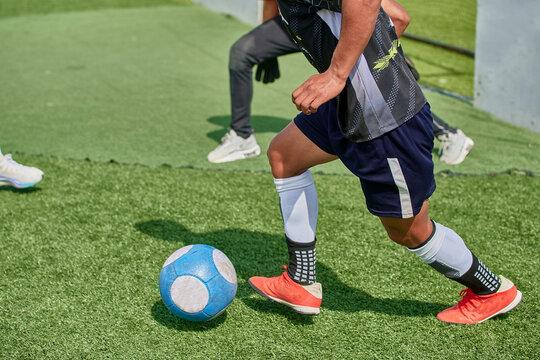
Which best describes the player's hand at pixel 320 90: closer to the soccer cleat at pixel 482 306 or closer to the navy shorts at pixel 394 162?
the navy shorts at pixel 394 162

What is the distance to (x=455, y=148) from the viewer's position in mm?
5121

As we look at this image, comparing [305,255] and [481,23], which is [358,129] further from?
[481,23]

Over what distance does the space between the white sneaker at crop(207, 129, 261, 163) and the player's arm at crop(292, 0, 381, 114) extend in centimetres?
292

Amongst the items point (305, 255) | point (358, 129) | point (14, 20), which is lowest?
point (14, 20)

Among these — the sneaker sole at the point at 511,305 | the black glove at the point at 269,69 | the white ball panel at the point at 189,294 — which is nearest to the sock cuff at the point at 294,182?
the white ball panel at the point at 189,294

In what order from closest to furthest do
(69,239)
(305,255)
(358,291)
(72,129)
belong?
(305,255) → (358,291) → (69,239) → (72,129)

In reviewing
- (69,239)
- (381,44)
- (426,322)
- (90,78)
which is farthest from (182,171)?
(90,78)

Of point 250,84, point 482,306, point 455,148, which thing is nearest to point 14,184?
point 250,84

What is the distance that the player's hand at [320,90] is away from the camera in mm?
2268

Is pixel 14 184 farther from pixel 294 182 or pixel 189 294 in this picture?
pixel 294 182

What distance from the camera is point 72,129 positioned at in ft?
19.6

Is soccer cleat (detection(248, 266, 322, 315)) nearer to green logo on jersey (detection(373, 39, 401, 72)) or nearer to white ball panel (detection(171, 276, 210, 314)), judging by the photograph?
white ball panel (detection(171, 276, 210, 314))

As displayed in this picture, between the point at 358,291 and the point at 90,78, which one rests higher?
the point at 358,291

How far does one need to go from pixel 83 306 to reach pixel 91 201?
1385mm
